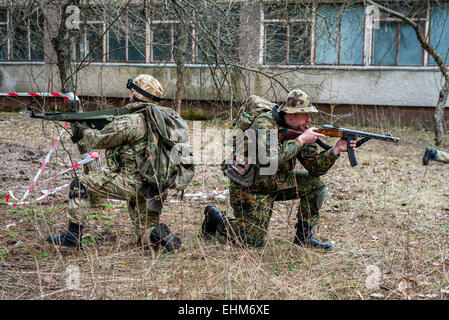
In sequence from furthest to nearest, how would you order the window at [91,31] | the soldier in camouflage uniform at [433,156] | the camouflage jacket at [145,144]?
1. the window at [91,31]
2. the camouflage jacket at [145,144]
3. the soldier in camouflage uniform at [433,156]

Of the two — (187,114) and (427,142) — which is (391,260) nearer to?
(427,142)

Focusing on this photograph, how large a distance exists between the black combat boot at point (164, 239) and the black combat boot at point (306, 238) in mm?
A: 1109

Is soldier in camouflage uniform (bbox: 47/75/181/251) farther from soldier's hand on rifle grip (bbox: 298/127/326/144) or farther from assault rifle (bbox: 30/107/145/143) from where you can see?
soldier's hand on rifle grip (bbox: 298/127/326/144)

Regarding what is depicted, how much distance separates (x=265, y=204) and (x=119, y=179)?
4.30ft

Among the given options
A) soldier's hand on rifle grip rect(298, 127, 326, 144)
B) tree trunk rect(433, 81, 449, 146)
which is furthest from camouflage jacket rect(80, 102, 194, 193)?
tree trunk rect(433, 81, 449, 146)

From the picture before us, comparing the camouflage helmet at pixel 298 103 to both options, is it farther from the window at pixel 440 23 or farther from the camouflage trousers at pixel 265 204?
the window at pixel 440 23

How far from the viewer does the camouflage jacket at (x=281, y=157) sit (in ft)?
13.3

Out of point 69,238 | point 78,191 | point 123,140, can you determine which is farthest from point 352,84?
point 69,238

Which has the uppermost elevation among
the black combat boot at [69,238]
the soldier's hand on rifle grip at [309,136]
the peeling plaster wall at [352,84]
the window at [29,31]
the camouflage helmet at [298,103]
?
the window at [29,31]

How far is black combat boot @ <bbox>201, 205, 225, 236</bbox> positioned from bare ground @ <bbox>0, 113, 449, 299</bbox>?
16 cm

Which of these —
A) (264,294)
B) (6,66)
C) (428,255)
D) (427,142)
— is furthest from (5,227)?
(6,66)

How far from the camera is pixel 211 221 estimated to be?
465cm

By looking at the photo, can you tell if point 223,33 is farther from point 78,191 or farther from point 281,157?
point 78,191

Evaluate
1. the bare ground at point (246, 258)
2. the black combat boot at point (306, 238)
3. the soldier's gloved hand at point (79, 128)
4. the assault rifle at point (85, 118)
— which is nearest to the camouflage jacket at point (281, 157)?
the bare ground at point (246, 258)
